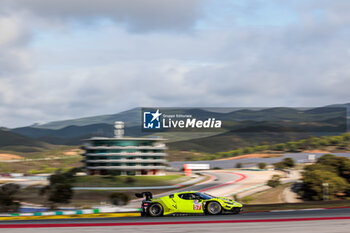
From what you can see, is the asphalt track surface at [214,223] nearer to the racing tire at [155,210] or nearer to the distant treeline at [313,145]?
the racing tire at [155,210]

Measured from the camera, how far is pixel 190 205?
24.3 meters

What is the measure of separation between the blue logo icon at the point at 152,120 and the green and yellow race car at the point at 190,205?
67870 millimetres

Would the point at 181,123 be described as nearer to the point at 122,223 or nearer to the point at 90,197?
the point at 90,197

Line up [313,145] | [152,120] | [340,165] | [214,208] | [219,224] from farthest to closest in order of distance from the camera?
[313,145] → [152,120] → [340,165] → [214,208] → [219,224]

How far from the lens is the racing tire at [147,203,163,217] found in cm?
2417

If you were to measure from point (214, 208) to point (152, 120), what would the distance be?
73.4 m

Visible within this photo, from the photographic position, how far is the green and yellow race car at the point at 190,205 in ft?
78.5

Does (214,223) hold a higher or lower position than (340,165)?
lower

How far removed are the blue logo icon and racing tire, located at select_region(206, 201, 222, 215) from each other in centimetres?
6851

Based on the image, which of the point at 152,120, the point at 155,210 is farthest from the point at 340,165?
the point at 155,210

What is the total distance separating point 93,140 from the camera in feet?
357

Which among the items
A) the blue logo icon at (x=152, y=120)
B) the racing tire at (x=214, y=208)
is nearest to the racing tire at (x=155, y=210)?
the racing tire at (x=214, y=208)

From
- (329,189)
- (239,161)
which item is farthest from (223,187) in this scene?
(239,161)

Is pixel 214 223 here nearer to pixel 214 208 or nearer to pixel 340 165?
pixel 214 208
